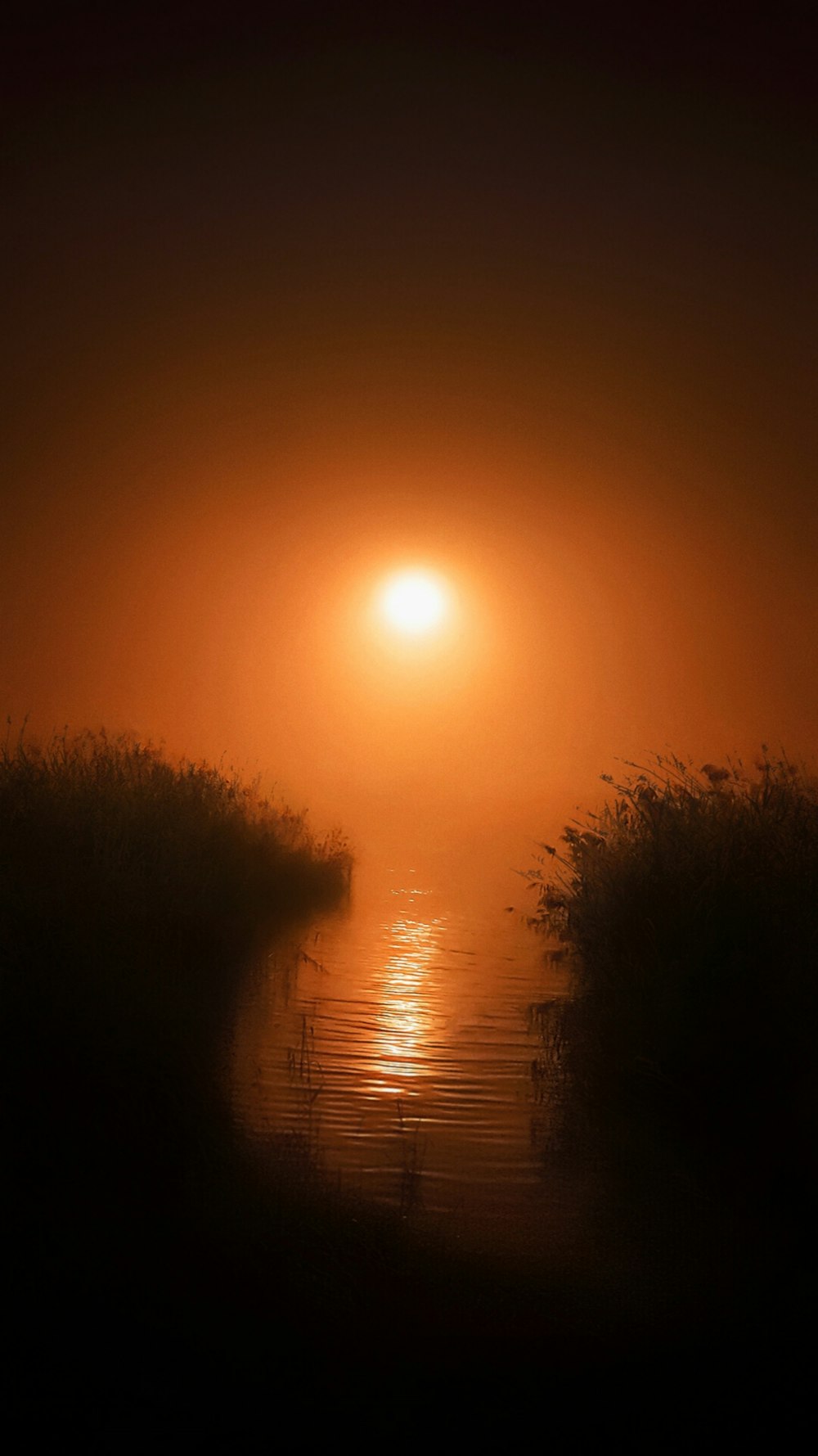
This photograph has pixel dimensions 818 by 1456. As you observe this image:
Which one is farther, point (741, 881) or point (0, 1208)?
point (741, 881)

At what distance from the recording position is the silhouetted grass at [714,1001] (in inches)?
261

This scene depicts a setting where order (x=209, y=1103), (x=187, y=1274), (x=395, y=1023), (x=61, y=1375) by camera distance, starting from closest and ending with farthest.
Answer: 1. (x=61, y=1375)
2. (x=187, y=1274)
3. (x=209, y=1103)
4. (x=395, y=1023)

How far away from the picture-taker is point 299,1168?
5828 mm

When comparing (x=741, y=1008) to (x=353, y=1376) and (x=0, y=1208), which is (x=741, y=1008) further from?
(x=0, y=1208)

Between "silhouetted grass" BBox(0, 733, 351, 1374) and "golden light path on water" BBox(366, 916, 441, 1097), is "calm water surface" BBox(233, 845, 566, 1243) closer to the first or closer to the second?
"golden light path on water" BBox(366, 916, 441, 1097)

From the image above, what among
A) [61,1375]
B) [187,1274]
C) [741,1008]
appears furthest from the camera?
[741,1008]

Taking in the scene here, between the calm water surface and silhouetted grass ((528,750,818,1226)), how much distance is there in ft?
2.02

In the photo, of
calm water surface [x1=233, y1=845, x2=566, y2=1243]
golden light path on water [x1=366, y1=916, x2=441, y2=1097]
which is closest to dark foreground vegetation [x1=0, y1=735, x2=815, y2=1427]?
calm water surface [x1=233, y1=845, x2=566, y2=1243]

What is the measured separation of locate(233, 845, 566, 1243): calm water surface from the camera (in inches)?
232

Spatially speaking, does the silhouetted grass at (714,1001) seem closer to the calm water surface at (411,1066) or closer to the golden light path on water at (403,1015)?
the calm water surface at (411,1066)

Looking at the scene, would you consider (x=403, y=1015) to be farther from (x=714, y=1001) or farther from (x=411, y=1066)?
(x=714, y=1001)

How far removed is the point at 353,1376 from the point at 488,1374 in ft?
1.62

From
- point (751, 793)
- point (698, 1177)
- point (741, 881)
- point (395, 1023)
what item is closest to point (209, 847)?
point (395, 1023)

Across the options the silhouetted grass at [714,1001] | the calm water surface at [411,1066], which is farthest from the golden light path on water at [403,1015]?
the silhouetted grass at [714,1001]
